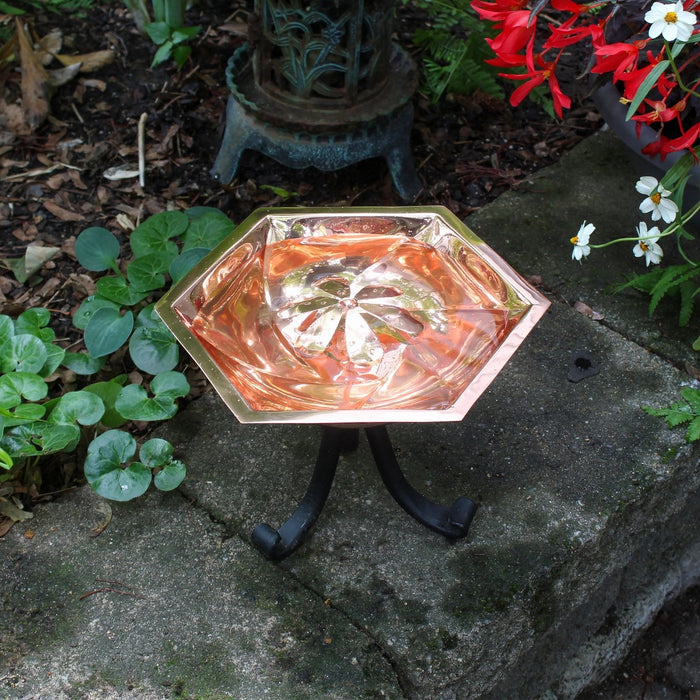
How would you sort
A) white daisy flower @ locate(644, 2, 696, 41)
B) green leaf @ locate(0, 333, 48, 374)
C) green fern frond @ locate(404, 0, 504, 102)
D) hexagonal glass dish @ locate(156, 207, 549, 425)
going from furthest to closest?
green fern frond @ locate(404, 0, 504, 102) < green leaf @ locate(0, 333, 48, 374) < white daisy flower @ locate(644, 2, 696, 41) < hexagonal glass dish @ locate(156, 207, 549, 425)

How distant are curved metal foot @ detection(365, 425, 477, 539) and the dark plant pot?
119cm

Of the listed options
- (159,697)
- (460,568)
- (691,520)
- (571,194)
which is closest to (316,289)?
(460,568)

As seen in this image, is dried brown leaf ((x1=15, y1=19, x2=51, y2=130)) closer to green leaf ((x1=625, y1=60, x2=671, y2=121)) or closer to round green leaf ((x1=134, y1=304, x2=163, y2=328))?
round green leaf ((x1=134, y1=304, x2=163, y2=328))

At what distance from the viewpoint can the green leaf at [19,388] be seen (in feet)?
6.40

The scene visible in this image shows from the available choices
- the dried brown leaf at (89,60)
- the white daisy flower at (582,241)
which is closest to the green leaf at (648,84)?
the white daisy flower at (582,241)

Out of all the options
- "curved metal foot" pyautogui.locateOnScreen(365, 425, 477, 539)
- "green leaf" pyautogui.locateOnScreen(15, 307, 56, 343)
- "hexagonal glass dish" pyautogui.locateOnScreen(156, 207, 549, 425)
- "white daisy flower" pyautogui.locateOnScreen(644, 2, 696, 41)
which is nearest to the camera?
"hexagonal glass dish" pyautogui.locateOnScreen(156, 207, 549, 425)

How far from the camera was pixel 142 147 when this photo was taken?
298 centimetres

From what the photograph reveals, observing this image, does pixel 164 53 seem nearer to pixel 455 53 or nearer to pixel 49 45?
pixel 49 45

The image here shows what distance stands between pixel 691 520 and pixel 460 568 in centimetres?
82

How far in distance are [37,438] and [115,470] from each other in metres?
0.22

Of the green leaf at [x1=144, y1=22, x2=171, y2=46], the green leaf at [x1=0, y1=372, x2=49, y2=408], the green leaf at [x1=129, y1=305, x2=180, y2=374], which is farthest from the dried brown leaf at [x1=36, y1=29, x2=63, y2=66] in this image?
the green leaf at [x1=0, y1=372, x2=49, y2=408]

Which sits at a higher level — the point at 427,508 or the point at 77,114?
the point at 427,508

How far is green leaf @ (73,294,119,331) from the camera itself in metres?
2.30

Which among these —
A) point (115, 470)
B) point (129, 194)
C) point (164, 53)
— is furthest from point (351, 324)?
point (164, 53)
